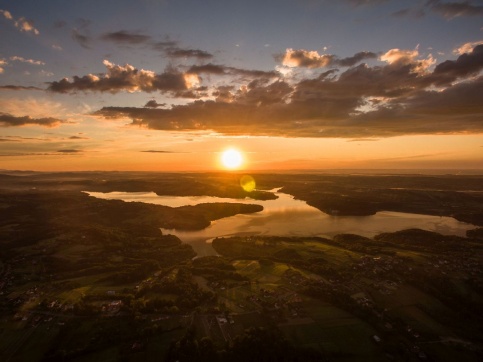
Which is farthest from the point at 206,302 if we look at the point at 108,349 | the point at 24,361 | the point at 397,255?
the point at 397,255

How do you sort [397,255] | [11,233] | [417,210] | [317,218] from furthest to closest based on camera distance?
1. [417,210]
2. [317,218]
3. [11,233]
4. [397,255]

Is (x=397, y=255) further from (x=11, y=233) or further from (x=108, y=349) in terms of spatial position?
(x=11, y=233)

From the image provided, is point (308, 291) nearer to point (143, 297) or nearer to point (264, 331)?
point (264, 331)

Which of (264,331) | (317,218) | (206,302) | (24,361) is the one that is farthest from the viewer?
(317,218)

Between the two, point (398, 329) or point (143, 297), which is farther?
point (143, 297)

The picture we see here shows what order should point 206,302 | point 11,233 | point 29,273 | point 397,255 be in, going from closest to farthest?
1. point 206,302
2. point 29,273
3. point 397,255
4. point 11,233

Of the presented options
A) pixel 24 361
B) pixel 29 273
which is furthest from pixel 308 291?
pixel 29 273

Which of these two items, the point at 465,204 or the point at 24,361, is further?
the point at 465,204

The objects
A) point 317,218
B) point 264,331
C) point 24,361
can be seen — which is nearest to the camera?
point 24,361

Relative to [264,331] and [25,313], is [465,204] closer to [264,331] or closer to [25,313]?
[264,331]
